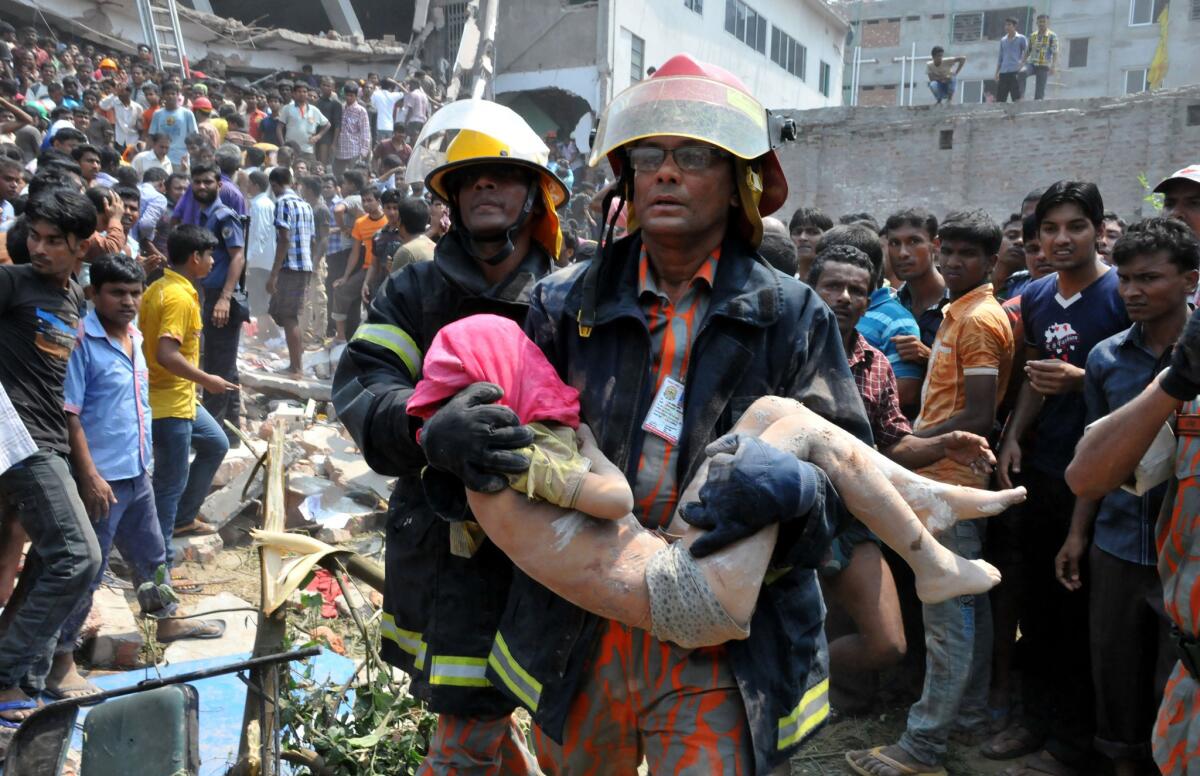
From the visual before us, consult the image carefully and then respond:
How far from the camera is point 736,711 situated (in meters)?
2.04

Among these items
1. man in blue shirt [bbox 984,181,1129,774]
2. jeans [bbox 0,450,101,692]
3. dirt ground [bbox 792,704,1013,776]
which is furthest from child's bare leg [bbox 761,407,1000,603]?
jeans [bbox 0,450,101,692]

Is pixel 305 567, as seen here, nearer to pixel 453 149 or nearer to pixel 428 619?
pixel 428 619

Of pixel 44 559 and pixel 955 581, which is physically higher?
pixel 955 581

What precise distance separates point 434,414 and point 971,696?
3169mm

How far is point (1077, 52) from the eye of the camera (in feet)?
124

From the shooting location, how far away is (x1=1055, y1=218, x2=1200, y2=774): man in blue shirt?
3189 millimetres

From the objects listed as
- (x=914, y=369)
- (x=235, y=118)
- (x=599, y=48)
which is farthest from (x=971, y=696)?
(x=599, y=48)

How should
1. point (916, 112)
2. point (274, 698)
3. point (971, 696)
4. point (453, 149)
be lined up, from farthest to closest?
point (916, 112) → point (971, 696) → point (453, 149) → point (274, 698)

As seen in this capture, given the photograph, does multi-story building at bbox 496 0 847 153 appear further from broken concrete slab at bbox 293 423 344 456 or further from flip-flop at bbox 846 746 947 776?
flip-flop at bbox 846 746 947 776

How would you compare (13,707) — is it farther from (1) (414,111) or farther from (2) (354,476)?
(1) (414,111)

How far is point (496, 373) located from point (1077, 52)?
41.8 meters

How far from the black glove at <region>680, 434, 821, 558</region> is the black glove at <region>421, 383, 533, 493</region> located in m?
0.35

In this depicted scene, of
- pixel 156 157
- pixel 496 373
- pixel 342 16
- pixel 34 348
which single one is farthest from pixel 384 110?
pixel 496 373

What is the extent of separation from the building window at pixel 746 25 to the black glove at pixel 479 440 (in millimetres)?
29058
